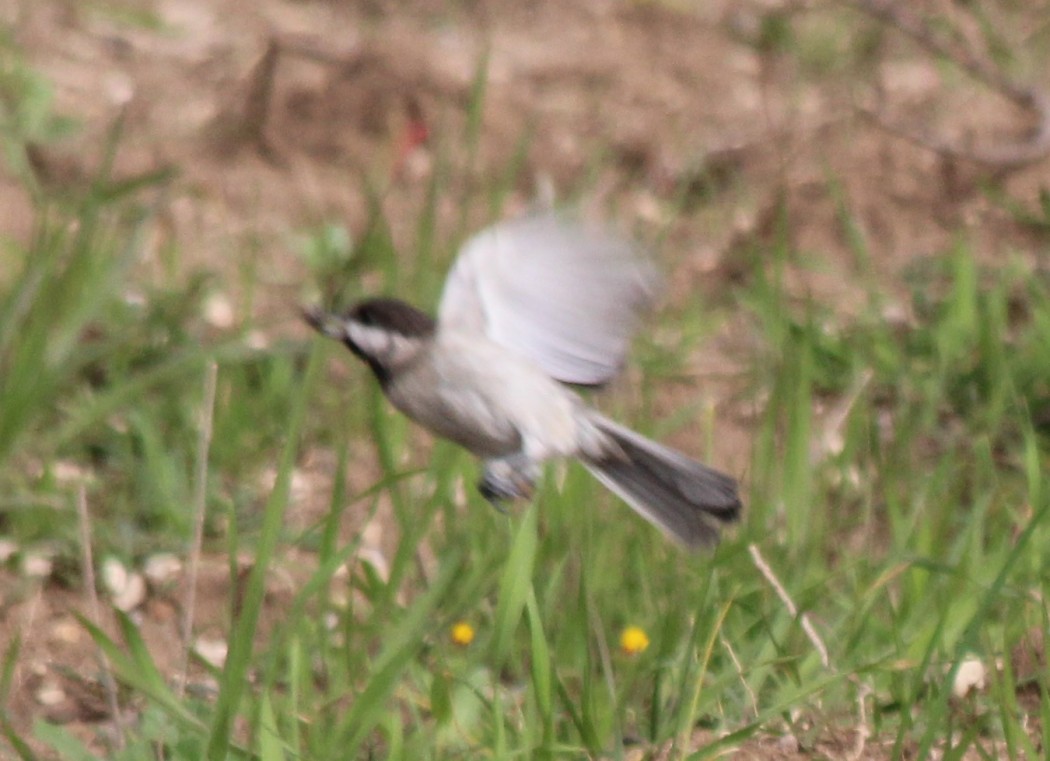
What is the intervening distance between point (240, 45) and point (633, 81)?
128 cm

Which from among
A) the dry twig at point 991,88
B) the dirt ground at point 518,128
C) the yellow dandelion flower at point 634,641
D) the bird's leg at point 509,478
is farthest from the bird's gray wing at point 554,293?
the dry twig at point 991,88

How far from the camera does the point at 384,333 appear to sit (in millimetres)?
2410

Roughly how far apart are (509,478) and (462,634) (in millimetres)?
611

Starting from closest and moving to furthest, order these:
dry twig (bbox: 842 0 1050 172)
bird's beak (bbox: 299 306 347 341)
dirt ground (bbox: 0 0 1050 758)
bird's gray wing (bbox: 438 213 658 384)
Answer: bird's beak (bbox: 299 306 347 341), bird's gray wing (bbox: 438 213 658 384), dirt ground (bbox: 0 0 1050 758), dry twig (bbox: 842 0 1050 172)

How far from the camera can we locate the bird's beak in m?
2.33

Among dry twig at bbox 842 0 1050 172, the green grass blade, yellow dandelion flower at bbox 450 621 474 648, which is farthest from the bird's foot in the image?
dry twig at bbox 842 0 1050 172

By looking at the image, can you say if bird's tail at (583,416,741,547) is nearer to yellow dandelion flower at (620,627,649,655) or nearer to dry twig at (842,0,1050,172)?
yellow dandelion flower at (620,627,649,655)

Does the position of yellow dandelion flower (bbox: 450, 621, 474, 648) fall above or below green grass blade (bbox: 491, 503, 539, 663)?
below

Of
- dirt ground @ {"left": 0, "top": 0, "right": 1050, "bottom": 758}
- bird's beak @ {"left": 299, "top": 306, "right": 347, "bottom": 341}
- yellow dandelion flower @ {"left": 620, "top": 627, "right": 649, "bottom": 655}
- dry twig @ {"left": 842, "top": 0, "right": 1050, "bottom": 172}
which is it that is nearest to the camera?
bird's beak @ {"left": 299, "top": 306, "right": 347, "bottom": 341}

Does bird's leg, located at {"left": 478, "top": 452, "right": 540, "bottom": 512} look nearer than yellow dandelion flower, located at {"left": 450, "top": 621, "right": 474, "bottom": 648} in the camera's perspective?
Yes

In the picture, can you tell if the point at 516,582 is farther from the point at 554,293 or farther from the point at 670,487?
the point at 554,293

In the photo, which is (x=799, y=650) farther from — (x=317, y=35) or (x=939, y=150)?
(x=317, y=35)

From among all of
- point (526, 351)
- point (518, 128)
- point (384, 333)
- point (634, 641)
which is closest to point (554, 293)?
point (526, 351)

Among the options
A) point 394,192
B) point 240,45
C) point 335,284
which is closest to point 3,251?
point 335,284
